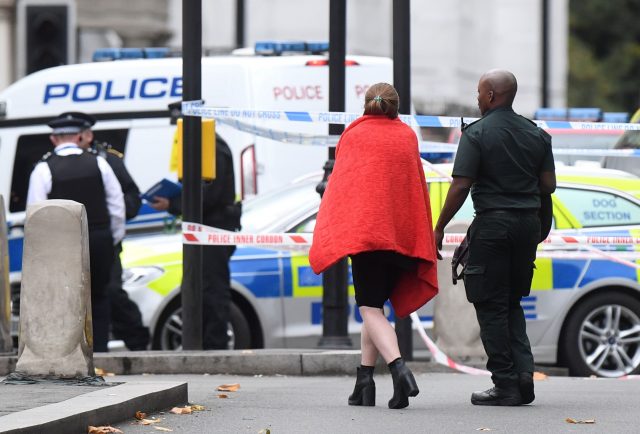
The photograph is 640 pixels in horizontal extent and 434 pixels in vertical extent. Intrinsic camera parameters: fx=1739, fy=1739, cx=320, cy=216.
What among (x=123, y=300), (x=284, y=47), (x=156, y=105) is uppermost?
(x=284, y=47)

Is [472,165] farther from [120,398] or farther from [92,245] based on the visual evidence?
[92,245]

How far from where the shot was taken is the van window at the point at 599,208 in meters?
12.0

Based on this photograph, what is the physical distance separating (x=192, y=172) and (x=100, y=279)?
1077 mm

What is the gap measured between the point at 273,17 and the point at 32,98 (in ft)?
71.9

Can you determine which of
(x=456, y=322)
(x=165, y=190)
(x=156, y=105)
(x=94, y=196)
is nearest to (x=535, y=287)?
(x=456, y=322)

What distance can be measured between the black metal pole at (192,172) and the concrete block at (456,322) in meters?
1.62

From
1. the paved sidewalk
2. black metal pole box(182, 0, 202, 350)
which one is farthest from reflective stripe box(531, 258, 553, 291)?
black metal pole box(182, 0, 202, 350)

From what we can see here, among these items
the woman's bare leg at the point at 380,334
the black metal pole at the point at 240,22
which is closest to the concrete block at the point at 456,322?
the woman's bare leg at the point at 380,334

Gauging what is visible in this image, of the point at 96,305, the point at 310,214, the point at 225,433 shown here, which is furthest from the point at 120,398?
the point at 310,214

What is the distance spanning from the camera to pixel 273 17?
122ft

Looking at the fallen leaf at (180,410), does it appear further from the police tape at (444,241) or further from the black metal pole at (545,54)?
the black metal pole at (545,54)

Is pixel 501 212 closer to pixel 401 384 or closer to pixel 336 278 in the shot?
pixel 401 384

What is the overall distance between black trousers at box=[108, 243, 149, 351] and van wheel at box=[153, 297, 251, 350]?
0.11 meters

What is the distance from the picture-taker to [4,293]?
10.8 metres
